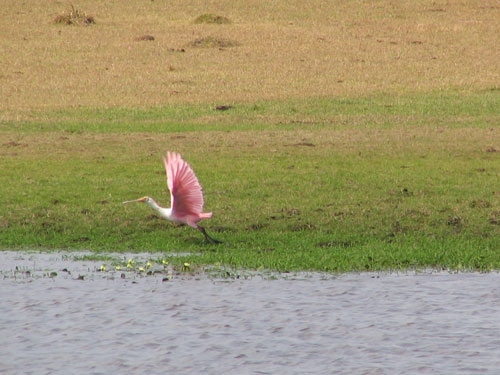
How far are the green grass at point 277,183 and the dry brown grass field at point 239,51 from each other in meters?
2.25

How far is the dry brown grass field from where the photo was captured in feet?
75.0

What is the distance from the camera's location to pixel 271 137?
1783 centimetres

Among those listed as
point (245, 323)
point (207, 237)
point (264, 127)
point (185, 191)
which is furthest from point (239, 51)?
point (245, 323)

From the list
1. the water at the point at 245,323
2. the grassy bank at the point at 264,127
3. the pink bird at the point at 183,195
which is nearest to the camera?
the water at the point at 245,323

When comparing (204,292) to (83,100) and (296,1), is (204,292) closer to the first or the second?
(83,100)

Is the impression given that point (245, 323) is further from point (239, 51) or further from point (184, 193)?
point (239, 51)

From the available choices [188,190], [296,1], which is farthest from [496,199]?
[296,1]

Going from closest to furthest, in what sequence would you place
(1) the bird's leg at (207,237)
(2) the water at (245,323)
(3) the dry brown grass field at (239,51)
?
(2) the water at (245,323)
(1) the bird's leg at (207,237)
(3) the dry brown grass field at (239,51)

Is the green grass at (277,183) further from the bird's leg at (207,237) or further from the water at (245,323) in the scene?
the water at (245,323)

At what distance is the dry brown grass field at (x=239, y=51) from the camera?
22859mm

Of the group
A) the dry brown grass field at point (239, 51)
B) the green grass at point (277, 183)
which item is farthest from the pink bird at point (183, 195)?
the dry brown grass field at point (239, 51)

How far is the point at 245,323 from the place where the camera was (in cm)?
970

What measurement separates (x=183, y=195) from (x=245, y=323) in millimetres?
2130

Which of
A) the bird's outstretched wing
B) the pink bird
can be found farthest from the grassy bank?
the bird's outstretched wing
